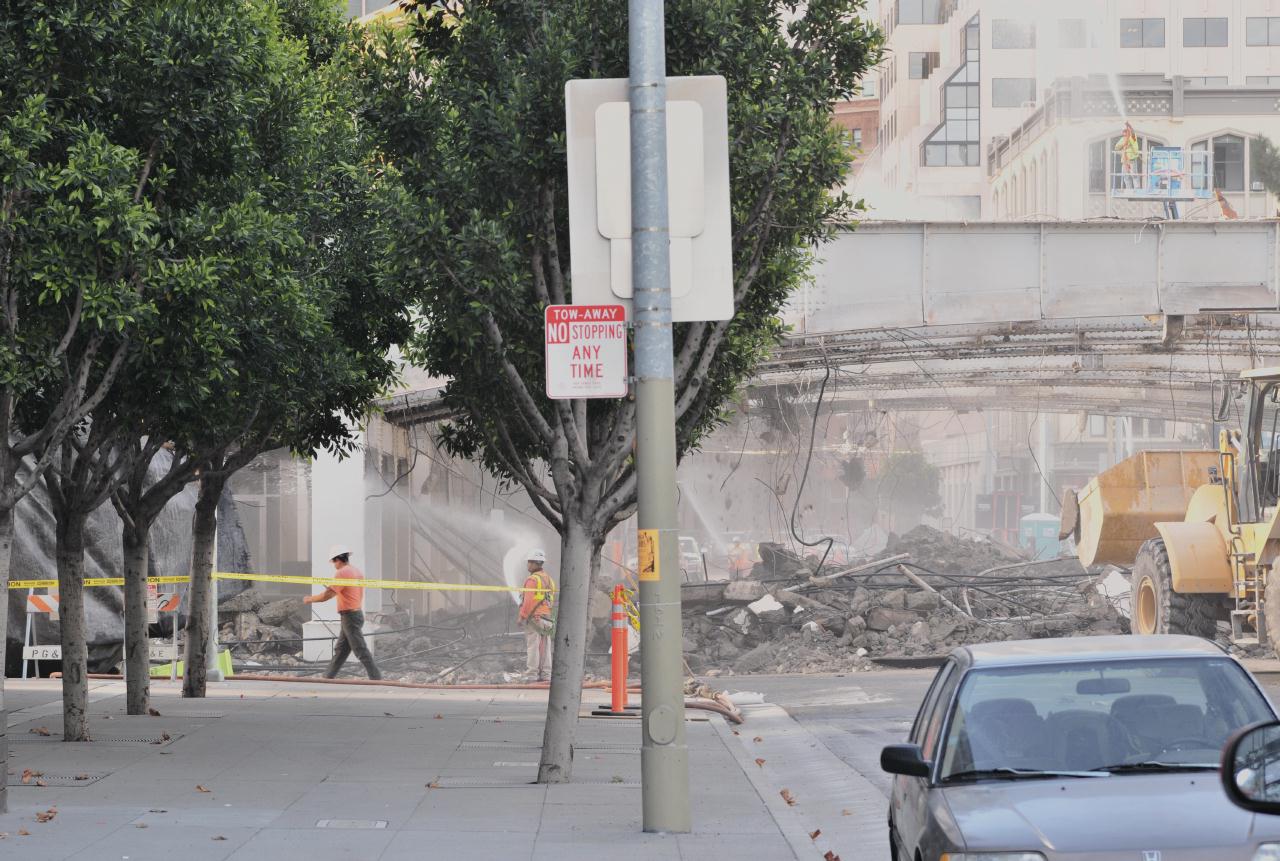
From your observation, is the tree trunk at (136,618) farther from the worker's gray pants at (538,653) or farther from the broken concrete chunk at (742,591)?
the broken concrete chunk at (742,591)

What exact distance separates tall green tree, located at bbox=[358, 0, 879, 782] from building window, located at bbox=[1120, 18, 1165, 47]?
89704 mm

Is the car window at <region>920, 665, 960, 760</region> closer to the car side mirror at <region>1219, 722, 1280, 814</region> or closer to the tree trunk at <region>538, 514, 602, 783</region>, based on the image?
the car side mirror at <region>1219, 722, 1280, 814</region>

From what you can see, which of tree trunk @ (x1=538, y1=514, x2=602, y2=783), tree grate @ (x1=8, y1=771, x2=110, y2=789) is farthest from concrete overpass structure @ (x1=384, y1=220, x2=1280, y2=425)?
tree grate @ (x1=8, y1=771, x2=110, y2=789)

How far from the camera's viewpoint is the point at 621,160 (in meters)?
9.53

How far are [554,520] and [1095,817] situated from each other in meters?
7.81

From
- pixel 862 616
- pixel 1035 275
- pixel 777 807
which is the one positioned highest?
pixel 1035 275

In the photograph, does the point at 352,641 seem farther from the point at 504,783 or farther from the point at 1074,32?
the point at 1074,32

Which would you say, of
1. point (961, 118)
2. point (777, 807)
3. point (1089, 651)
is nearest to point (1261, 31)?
point (961, 118)

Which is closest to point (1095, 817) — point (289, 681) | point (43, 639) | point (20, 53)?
point (20, 53)

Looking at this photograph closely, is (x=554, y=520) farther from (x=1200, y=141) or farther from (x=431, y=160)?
(x=1200, y=141)

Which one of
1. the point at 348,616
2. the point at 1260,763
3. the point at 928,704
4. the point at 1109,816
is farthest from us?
the point at 348,616

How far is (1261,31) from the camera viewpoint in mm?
95250

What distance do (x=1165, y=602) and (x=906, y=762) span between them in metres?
16.8

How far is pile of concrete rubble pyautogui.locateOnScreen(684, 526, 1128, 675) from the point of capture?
2684 centimetres
